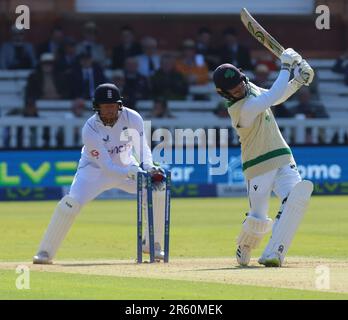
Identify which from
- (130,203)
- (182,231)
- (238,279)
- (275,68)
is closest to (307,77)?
(238,279)

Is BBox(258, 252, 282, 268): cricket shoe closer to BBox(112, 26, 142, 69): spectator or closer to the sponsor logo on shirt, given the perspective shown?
the sponsor logo on shirt

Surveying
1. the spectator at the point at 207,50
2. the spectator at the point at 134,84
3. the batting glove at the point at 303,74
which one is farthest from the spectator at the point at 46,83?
the batting glove at the point at 303,74

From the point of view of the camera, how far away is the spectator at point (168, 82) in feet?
85.2

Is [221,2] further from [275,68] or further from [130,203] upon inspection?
[130,203]

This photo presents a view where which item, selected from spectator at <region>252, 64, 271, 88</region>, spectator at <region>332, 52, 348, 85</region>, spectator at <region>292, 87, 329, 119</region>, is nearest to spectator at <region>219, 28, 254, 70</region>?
spectator at <region>252, 64, 271, 88</region>

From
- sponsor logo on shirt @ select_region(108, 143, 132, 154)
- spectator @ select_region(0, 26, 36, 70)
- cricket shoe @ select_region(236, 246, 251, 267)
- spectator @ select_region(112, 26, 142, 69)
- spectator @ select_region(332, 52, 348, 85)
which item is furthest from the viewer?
spectator @ select_region(332, 52, 348, 85)

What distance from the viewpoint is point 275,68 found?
90.9 feet

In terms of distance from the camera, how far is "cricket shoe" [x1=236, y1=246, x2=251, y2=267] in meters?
11.6

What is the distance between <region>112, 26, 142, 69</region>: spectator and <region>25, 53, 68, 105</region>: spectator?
4.91 ft

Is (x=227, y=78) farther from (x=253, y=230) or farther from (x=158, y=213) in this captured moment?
(x=158, y=213)

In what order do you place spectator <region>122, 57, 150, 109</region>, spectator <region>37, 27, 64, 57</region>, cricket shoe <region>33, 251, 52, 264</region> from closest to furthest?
cricket shoe <region>33, 251, 52, 264</region>
spectator <region>122, 57, 150, 109</region>
spectator <region>37, 27, 64, 57</region>

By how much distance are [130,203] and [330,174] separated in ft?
13.2

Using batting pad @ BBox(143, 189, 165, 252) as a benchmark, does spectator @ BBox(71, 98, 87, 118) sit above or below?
above
